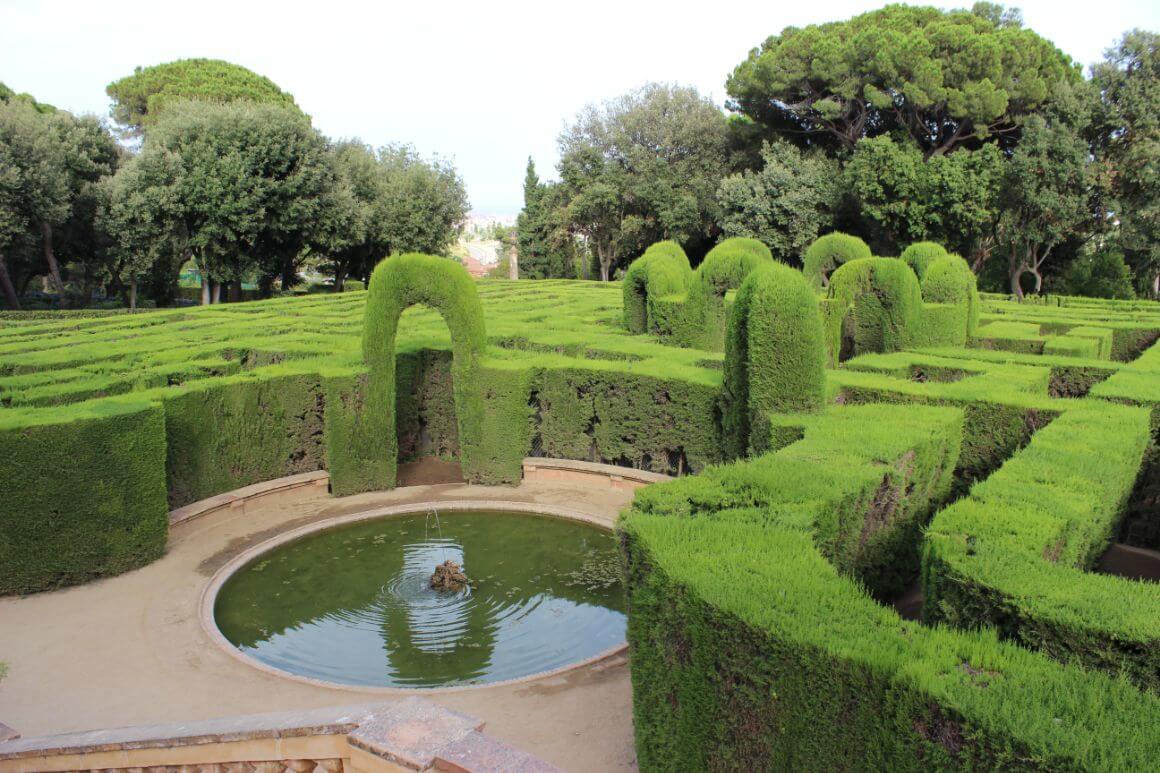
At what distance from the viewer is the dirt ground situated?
712 centimetres

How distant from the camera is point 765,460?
8.36 meters

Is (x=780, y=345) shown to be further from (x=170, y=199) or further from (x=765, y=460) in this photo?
(x=170, y=199)

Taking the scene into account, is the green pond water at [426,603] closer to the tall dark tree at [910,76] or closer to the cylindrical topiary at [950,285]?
the cylindrical topiary at [950,285]

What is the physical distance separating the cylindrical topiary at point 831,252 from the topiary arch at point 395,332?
11.1 meters

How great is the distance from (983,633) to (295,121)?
39695mm

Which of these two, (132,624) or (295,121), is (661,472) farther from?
(295,121)

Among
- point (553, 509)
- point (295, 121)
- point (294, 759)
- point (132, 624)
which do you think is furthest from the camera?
point (295, 121)

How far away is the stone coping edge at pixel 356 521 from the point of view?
25.8ft

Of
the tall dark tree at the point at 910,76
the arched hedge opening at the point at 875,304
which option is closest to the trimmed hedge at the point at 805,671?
the arched hedge opening at the point at 875,304

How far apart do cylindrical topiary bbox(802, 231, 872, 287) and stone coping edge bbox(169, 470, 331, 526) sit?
1391 centimetres

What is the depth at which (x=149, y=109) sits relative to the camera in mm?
60219

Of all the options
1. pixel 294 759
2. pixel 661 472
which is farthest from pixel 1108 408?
pixel 294 759

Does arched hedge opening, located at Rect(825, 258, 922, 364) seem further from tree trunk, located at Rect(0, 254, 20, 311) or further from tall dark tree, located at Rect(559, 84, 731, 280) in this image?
tree trunk, located at Rect(0, 254, 20, 311)

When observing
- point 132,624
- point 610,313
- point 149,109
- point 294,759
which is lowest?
point 132,624
